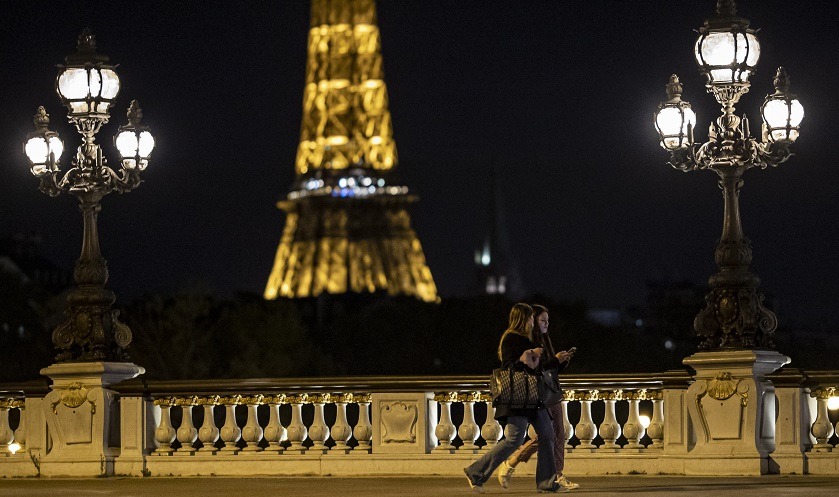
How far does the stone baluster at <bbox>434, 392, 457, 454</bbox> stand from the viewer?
2712 centimetres

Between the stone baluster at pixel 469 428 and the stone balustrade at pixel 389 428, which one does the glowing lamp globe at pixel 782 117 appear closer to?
the stone balustrade at pixel 389 428

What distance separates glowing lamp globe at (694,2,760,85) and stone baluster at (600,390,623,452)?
150 inches

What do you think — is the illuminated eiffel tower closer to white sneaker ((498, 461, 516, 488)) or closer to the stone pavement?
the stone pavement

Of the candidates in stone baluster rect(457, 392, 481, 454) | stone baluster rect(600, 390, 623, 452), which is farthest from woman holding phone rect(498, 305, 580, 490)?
stone baluster rect(457, 392, 481, 454)

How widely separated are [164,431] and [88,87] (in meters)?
4.41

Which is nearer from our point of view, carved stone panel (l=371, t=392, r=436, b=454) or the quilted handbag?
the quilted handbag

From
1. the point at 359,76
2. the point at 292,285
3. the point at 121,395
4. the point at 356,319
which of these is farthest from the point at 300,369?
the point at 121,395

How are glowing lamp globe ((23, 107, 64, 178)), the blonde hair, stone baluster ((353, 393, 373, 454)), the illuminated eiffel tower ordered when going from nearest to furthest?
the blonde hair < stone baluster ((353, 393, 373, 454)) < glowing lamp globe ((23, 107, 64, 178)) < the illuminated eiffel tower

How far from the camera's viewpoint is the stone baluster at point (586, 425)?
26422 mm

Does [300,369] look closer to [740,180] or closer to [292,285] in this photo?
[292,285]

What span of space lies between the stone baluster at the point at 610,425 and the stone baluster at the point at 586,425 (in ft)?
0.35

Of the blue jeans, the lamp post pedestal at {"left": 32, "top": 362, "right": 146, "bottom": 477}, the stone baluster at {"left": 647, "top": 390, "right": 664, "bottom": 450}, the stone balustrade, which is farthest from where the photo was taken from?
the lamp post pedestal at {"left": 32, "top": 362, "right": 146, "bottom": 477}

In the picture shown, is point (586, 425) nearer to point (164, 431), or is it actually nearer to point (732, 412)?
point (732, 412)

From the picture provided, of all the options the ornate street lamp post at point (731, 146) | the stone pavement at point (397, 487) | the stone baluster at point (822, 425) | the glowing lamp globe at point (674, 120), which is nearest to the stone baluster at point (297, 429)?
the stone pavement at point (397, 487)
